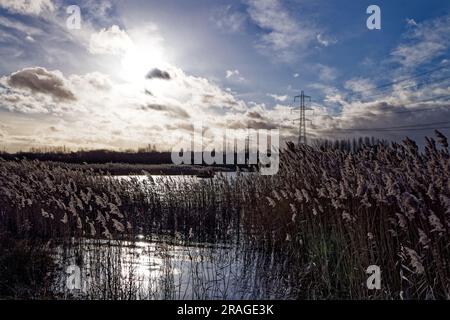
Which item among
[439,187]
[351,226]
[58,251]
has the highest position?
[439,187]

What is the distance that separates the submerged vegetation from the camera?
206 inches

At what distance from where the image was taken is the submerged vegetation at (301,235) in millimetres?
5230

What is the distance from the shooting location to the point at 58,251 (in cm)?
834

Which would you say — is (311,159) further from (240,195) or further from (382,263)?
(240,195)

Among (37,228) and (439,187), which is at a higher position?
(439,187)

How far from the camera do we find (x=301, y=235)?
308 inches

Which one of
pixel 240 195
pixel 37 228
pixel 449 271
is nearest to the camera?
pixel 449 271

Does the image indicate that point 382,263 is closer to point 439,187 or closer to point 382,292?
point 382,292
